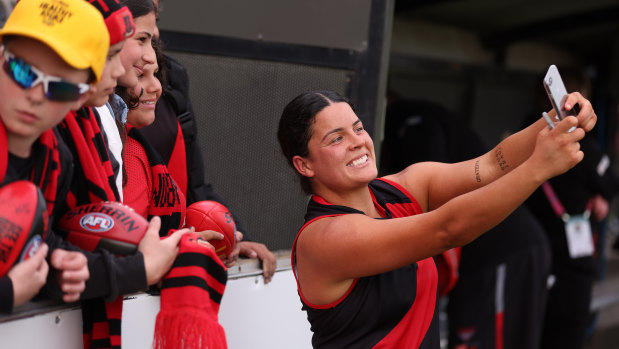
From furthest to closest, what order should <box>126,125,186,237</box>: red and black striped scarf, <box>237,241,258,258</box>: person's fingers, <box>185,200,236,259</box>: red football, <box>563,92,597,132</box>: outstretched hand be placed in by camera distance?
<box>237,241,258,258</box>: person's fingers
<box>185,200,236,259</box>: red football
<box>126,125,186,237</box>: red and black striped scarf
<box>563,92,597,132</box>: outstretched hand

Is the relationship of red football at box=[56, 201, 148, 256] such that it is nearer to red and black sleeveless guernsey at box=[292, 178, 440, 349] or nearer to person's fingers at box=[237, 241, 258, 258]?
red and black sleeveless guernsey at box=[292, 178, 440, 349]

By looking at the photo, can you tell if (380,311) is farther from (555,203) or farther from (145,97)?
(555,203)

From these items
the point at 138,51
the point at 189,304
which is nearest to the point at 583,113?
the point at 189,304

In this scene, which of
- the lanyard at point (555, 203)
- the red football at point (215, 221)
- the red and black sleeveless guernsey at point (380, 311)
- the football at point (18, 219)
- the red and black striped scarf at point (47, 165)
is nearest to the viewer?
the football at point (18, 219)

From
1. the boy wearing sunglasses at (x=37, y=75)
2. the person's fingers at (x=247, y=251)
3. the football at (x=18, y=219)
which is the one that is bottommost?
the person's fingers at (x=247, y=251)

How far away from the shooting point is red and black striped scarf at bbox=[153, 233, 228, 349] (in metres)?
1.69

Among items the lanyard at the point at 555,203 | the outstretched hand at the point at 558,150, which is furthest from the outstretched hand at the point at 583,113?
the lanyard at the point at 555,203

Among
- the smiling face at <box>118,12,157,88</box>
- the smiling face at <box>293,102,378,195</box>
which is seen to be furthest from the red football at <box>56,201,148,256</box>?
the smiling face at <box>293,102,378,195</box>

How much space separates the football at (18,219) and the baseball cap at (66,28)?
0.88 feet

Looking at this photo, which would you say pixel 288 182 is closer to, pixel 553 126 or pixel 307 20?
pixel 307 20

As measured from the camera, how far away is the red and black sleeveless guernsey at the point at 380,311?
1962 mm

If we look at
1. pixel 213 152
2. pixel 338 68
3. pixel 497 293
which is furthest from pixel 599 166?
pixel 213 152

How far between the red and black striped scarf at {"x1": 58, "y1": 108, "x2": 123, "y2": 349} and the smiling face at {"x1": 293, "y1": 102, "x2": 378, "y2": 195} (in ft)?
1.90

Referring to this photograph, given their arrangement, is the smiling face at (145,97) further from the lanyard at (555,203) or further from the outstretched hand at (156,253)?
the lanyard at (555,203)
